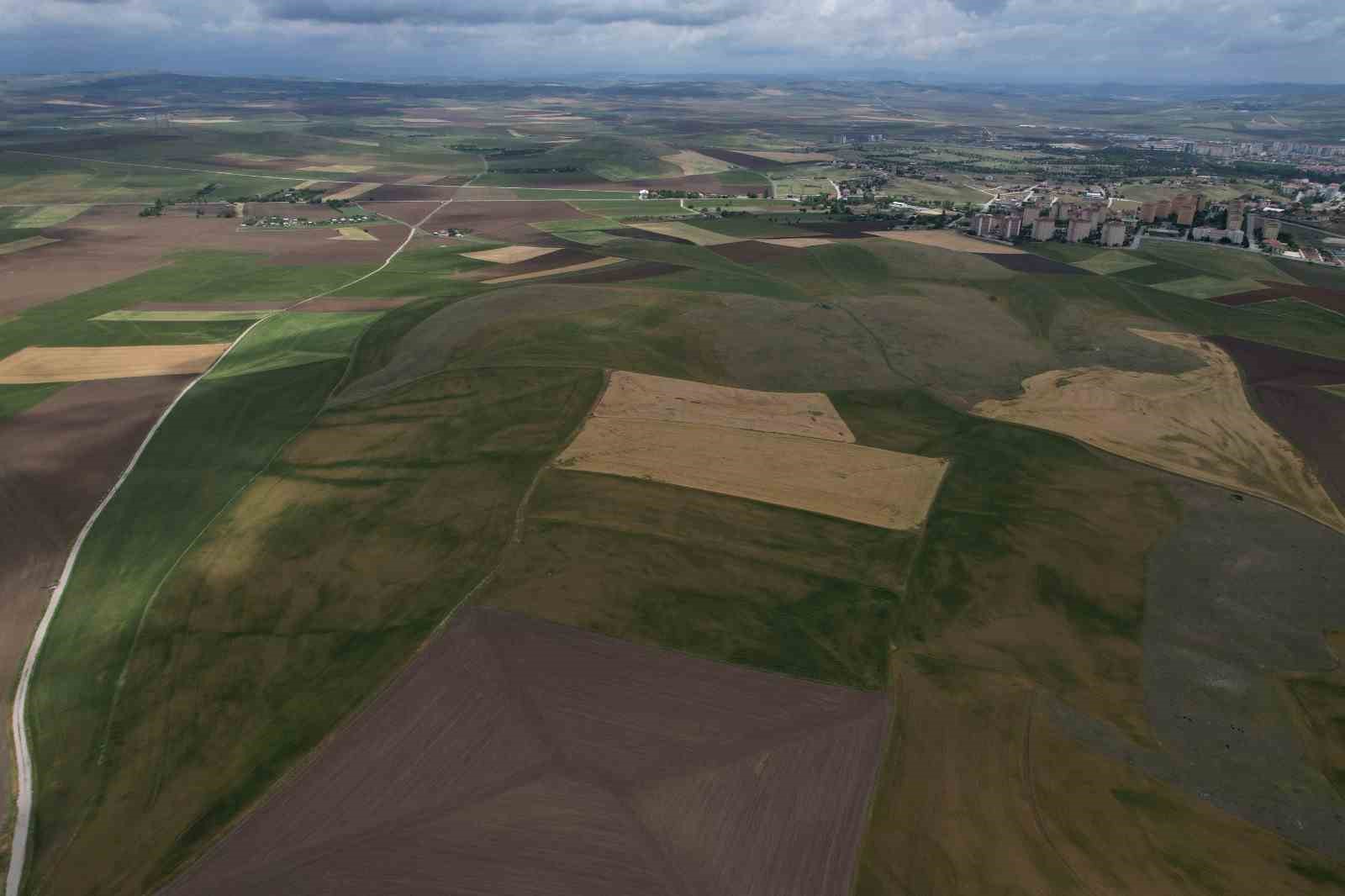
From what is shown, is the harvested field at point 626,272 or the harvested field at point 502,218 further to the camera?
the harvested field at point 502,218

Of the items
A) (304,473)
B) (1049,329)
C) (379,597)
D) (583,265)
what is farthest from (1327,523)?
(583,265)

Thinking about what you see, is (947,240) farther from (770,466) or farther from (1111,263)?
(770,466)

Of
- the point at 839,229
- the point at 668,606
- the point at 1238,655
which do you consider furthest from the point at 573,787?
the point at 839,229

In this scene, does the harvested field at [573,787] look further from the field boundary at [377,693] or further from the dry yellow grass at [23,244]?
the dry yellow grass at [23,244]

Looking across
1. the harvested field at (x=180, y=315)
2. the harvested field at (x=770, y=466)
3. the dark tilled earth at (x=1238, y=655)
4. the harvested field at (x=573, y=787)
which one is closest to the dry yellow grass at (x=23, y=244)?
the harvested field at (x=180, y=315)

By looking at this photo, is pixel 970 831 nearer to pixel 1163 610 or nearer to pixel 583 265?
pixel 1163 610

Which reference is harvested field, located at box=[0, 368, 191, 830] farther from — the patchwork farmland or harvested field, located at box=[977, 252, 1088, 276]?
harvested field, located at box=[977, 252, 1088, 276]

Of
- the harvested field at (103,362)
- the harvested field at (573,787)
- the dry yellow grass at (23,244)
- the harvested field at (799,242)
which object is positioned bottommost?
the harvested field at (573,787)

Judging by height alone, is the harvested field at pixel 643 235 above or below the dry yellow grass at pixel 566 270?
above
